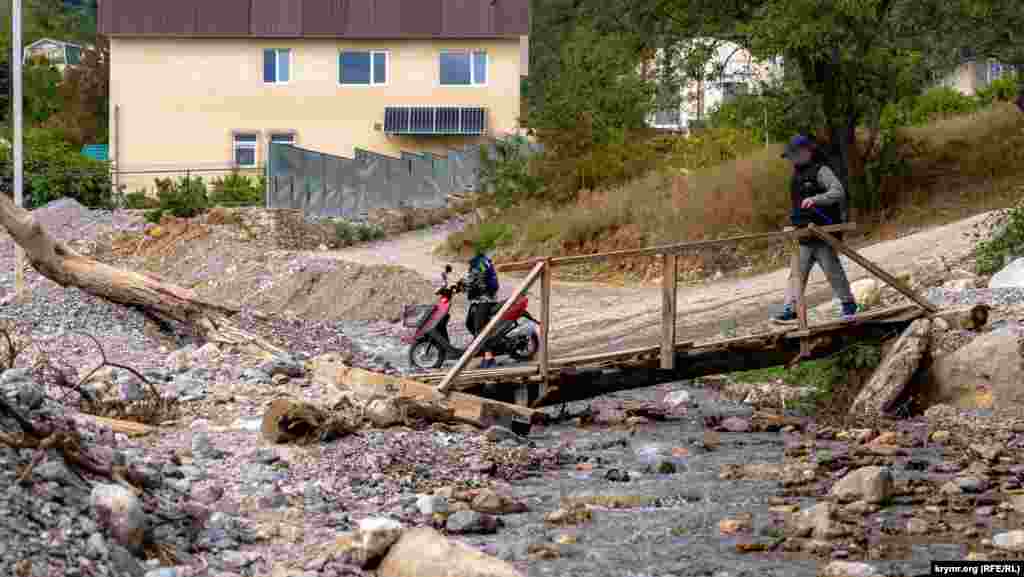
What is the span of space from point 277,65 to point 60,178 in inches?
411

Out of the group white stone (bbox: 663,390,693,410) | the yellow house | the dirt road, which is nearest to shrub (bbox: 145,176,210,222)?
the yellow house

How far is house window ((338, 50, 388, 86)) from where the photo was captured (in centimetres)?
4894

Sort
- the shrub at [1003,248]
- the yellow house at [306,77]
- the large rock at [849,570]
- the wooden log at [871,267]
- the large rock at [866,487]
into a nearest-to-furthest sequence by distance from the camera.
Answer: the large rock at [849,570]
the large rock at [866,487]
the wooden log at [871,267]
the shrub at [1003,248]
the yellow house at [306,77]

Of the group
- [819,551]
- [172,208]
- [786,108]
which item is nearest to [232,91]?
[172,208]

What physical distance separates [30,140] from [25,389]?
118 ft

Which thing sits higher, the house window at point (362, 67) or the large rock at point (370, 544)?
the house window at point (362, 67)

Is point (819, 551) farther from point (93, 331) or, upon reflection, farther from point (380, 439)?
point (93, 331)

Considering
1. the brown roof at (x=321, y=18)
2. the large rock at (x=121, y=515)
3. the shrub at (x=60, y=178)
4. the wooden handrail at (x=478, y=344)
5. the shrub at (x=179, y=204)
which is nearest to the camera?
the large rock at (x=121, y=515)

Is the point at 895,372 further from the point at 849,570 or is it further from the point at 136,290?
the point at 136,290

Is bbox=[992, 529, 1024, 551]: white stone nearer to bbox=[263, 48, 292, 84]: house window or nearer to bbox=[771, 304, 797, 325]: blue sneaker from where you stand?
bbox=[771, 304, 797, 325]: blue sneaker

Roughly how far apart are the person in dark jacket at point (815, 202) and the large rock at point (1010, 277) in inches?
122

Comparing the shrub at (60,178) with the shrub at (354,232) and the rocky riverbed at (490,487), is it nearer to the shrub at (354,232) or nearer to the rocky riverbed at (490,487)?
the shrub at (354,232)

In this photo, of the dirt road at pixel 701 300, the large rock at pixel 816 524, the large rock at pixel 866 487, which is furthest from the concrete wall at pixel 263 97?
the large rock at pixel 816 524

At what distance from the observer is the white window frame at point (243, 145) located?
48.7m
